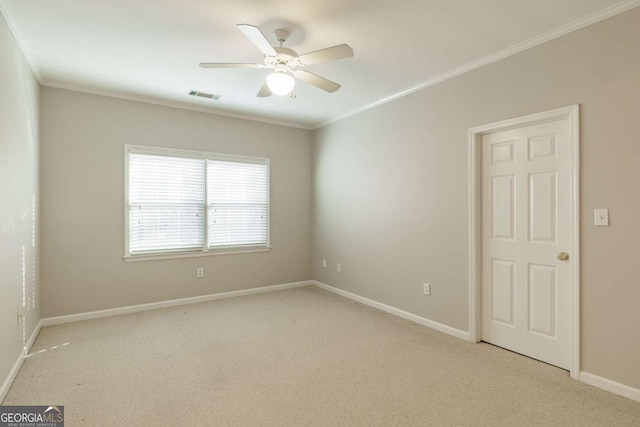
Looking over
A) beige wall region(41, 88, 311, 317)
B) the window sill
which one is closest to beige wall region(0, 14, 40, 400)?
beige wall region(41, 88, 311, 317)

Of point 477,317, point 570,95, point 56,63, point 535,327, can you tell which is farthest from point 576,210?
point 56,63

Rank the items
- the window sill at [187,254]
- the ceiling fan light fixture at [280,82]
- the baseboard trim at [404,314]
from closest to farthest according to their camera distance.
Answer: the ceiling fan light fixture at [280,82]
the baseboard trim at [404,314]
the window sill at [187,254]

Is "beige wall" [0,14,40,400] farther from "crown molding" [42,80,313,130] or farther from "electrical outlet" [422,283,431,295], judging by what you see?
"electrical outlet" [422,283,431,295]

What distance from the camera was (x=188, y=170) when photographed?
4.59 meters

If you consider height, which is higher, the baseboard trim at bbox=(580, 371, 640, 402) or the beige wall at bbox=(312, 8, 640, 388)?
the beige wall at bbox=(312, 8, 640, 388)

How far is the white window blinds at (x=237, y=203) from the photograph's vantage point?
4832mm

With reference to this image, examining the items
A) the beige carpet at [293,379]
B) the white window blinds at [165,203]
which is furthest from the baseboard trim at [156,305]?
the white window blinds at [165,203]

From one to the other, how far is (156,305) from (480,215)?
161 inches

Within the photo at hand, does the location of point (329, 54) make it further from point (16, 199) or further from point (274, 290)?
point (274, 290)

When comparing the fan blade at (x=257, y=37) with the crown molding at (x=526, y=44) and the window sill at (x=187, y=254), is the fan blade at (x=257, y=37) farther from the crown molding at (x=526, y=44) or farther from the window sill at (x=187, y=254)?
the window sill at (x=187, y=254)

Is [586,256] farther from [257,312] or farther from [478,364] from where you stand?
[257,312]

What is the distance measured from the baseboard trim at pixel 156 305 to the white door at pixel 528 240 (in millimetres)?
3136

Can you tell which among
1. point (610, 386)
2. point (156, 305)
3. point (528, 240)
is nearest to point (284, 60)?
point (528, 240)

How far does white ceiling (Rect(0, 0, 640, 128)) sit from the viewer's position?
2.32 m
